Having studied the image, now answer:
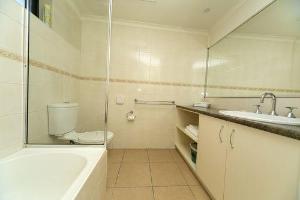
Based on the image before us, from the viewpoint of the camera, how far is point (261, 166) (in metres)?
0.80

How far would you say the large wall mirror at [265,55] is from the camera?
Result: 1.21 meters

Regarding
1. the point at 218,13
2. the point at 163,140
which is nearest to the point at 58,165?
the point at 163,140

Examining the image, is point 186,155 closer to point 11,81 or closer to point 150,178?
point 150,178

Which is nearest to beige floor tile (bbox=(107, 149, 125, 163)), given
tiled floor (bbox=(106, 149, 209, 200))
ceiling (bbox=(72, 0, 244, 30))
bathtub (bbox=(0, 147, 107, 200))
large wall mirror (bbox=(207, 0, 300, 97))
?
tiled floor (bbox=(106, 149, 209, 200))

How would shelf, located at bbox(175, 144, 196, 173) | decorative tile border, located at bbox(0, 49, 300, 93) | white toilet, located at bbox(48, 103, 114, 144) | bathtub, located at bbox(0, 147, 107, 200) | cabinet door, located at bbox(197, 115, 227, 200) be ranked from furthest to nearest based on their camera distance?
shelf, located at bbox(175, 144, 196, 173), white toilet, located at bbox(48, 103, 114, 144), cabinet door, located at bbox(197, 115, 227, 200), decorative tile border, located at bbox(0, 49, 300, 93), bathtub, located at bbox(0, 147, 107, 200)

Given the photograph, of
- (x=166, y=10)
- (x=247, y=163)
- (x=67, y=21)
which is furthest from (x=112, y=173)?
(x=166, y=10)

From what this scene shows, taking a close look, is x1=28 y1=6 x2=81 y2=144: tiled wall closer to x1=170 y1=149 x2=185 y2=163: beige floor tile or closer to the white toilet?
the white toilet

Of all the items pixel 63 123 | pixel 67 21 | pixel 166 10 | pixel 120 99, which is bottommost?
pixel 63 123

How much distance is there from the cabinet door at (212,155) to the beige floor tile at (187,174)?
17cm

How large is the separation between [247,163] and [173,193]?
848 millimetres

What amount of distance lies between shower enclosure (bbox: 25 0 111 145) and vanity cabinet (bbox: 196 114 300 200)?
1009 mm

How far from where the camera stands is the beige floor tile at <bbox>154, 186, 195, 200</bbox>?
1.38m

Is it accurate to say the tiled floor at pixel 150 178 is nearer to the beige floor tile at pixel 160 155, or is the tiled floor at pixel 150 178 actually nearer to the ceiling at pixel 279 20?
the beige floor tile at pixel 160 155

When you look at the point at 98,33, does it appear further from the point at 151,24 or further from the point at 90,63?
the point at 151,24
